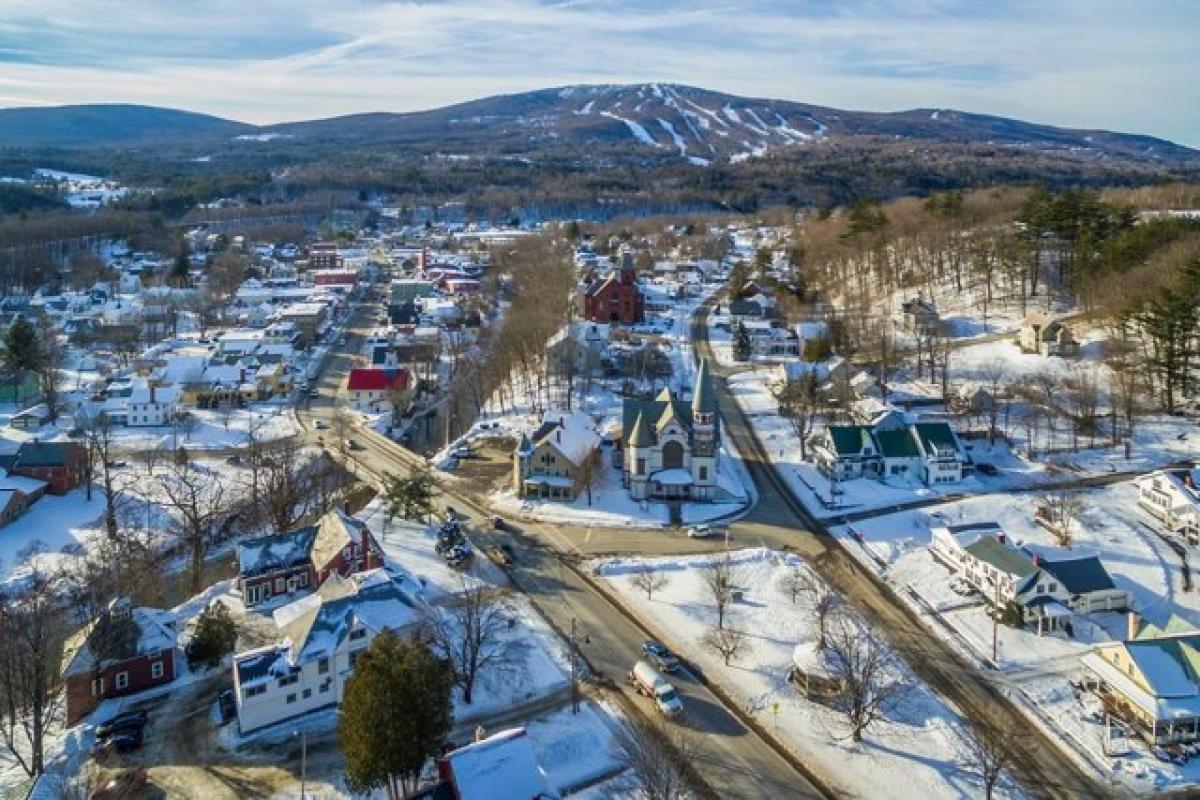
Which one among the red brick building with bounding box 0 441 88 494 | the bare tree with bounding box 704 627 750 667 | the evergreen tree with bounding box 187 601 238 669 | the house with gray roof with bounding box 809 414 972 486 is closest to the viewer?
the evergreen tree with bounding box 187 601 238 669

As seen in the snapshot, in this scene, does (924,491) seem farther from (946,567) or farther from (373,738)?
(373,738)

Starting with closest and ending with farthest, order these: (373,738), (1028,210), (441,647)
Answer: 1. (373,738)
2. (441,647)
3. (1028,210)

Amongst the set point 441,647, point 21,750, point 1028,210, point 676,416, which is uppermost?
point 1028,210

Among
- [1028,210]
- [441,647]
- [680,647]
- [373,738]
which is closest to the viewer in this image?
[373,738]

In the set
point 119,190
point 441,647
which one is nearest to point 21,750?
point 441,647

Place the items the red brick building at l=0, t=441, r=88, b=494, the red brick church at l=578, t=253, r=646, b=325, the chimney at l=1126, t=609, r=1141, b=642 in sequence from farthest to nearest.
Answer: the red brick church at l=578, t=253, r=646, b=325 → the red brick building at l=0, t=441, r=88, b=494 → the chimney at l=1126, t=609, r=1141, b=642

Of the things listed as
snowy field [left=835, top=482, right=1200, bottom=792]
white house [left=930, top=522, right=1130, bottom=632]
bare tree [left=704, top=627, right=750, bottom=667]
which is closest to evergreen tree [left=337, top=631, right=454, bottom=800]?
bare tree [left=704, top=627, right=750, bottom=667]

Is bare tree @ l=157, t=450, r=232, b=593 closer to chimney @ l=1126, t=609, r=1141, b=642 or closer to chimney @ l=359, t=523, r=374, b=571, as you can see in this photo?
chimney @ l=359, t=523, r=374, b=571
